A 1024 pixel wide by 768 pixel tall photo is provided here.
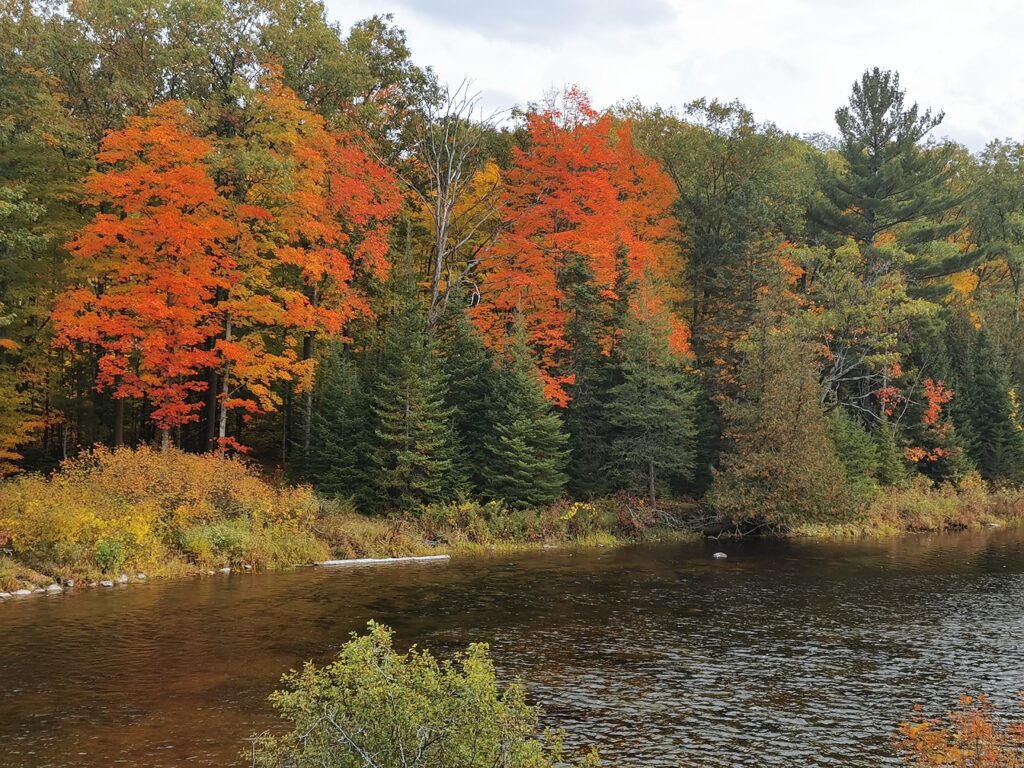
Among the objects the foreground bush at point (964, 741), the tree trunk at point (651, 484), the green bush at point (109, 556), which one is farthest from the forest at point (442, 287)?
the foreground bush at point (964, 741)

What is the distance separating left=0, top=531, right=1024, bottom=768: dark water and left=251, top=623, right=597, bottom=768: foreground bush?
444cm

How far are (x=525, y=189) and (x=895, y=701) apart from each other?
34.3 meters

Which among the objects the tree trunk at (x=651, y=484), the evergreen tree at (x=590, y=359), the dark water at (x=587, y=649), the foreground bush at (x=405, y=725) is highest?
the evergreen tree at (x=590, y=359)

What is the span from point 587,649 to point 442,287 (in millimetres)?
29401

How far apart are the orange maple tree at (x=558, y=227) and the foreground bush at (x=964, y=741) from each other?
2502cm

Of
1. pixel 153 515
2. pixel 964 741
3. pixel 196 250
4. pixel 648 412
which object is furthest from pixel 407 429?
pixel 964 741

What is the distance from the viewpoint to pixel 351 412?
115ft

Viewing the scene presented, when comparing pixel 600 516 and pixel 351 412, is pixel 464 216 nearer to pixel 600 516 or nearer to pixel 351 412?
pixel 351 412

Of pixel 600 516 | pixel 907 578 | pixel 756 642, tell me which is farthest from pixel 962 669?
pixel 600 516

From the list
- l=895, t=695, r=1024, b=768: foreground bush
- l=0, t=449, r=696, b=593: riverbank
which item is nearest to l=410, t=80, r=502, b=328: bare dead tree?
l=0, t=449, r=696, b=593: riverbank

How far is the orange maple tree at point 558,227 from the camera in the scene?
40750 mm

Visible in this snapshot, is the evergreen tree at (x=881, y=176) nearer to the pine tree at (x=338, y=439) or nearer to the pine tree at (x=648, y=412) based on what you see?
the pine tree at (x=648, y=412)

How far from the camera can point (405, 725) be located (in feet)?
26.9

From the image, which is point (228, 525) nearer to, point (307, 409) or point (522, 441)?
point (307, 409)
